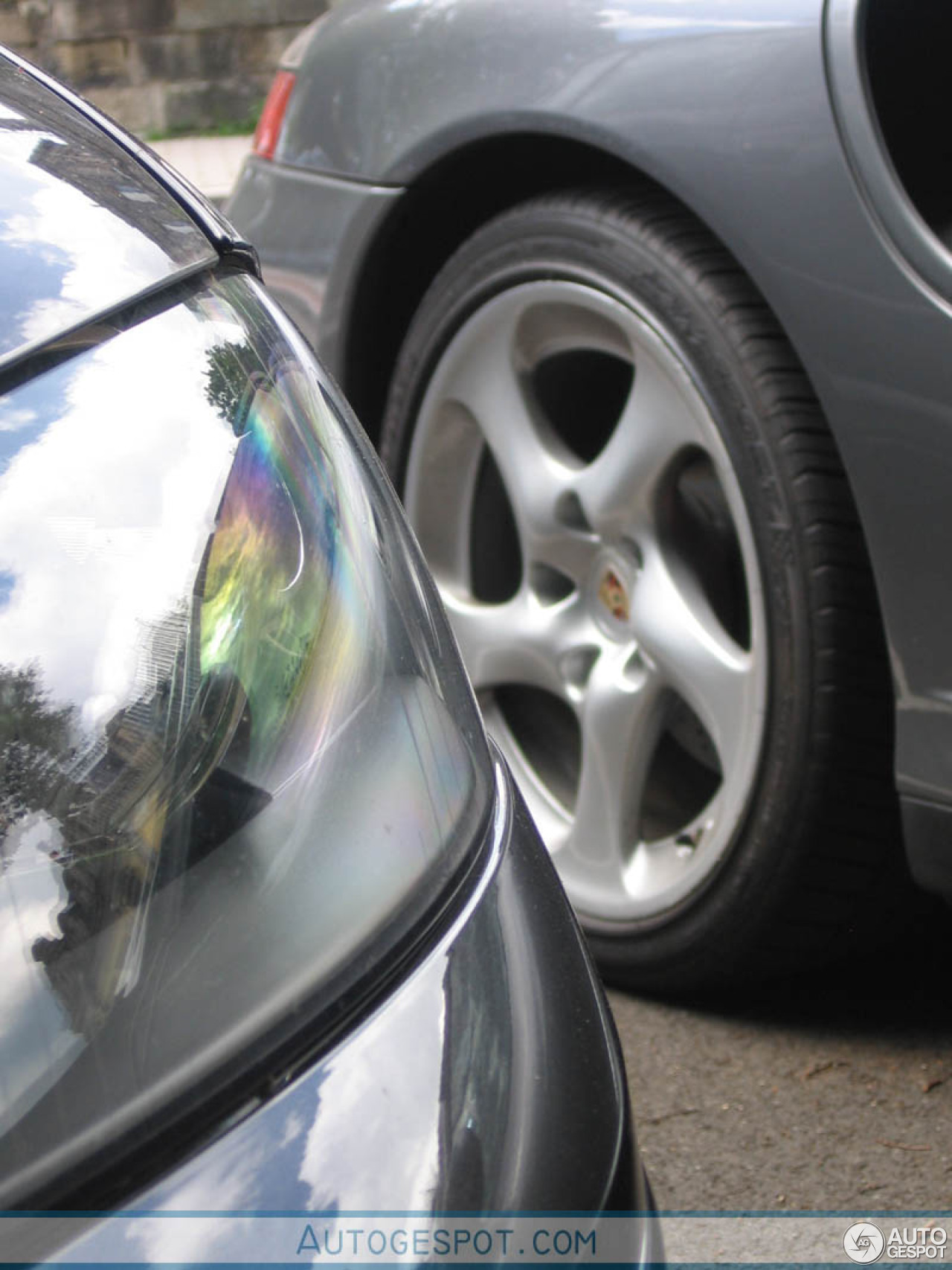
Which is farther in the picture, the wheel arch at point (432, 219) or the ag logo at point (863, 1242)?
the wheel arch at point (432, 219)

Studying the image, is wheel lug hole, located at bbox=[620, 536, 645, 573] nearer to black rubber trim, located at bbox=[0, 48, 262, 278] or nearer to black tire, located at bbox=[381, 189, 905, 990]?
black tire, located at bbox=[381, 189, 905, 990]

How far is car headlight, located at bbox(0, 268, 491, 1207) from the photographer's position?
755 millimetres

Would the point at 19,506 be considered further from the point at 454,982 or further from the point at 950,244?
the point at 950,244

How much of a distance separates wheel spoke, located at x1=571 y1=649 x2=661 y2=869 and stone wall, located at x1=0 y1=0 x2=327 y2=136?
10.8 meters

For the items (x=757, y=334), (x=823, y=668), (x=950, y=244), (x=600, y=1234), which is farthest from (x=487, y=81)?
(x=600, y=1234)

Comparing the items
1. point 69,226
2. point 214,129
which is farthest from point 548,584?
point 214,129

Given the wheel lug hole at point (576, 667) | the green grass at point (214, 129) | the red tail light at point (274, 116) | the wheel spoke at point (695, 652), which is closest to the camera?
the wheel spoke at point (695, 652)

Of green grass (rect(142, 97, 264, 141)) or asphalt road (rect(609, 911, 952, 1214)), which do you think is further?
green grass (rect(142, 97, 264, 141))

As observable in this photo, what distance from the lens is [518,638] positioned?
233cm

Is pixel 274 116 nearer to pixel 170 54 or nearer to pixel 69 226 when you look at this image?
pixel 69 226

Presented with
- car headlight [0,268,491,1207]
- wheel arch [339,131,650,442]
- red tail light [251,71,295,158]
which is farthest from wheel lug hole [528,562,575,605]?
car headlight [0,268,491,1207]

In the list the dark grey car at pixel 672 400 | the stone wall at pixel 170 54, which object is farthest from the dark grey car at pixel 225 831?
the stone wall at pixel 170 54

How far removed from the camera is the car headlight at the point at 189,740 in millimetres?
755

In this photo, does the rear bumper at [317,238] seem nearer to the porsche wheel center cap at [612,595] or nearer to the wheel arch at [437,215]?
the wheel arch at [437,215]
